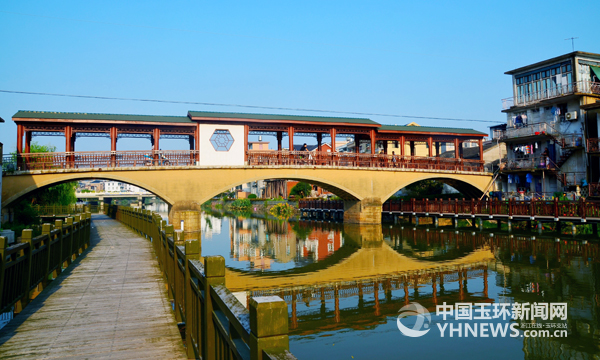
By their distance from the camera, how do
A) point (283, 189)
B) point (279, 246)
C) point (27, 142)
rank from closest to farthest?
1. point (279, 246)
2. point (27, 142)
3. point (283, 189)

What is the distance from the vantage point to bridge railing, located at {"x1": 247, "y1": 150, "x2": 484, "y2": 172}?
2719 cm

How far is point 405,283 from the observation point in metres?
12.3

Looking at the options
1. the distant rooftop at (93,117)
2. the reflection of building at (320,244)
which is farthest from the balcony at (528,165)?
the distant rooftop at (93,117)

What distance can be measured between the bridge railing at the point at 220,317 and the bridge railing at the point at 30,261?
2079 millimetres

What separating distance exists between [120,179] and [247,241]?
25.8ft

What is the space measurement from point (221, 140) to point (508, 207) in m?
17.7

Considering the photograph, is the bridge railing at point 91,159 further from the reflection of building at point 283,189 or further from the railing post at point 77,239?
the reflection of building at point 283,189

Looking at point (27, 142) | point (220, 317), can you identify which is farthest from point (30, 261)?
point (27, 142)

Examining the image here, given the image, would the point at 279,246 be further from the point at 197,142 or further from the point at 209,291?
the point at 209,291

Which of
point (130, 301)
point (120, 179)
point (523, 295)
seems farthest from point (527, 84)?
point (130, 301)

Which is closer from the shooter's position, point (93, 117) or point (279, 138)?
point (93, 117)

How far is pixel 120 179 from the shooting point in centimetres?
2339

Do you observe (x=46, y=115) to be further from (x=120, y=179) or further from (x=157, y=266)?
(x=157, y=266)

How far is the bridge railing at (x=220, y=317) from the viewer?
2061 mm
